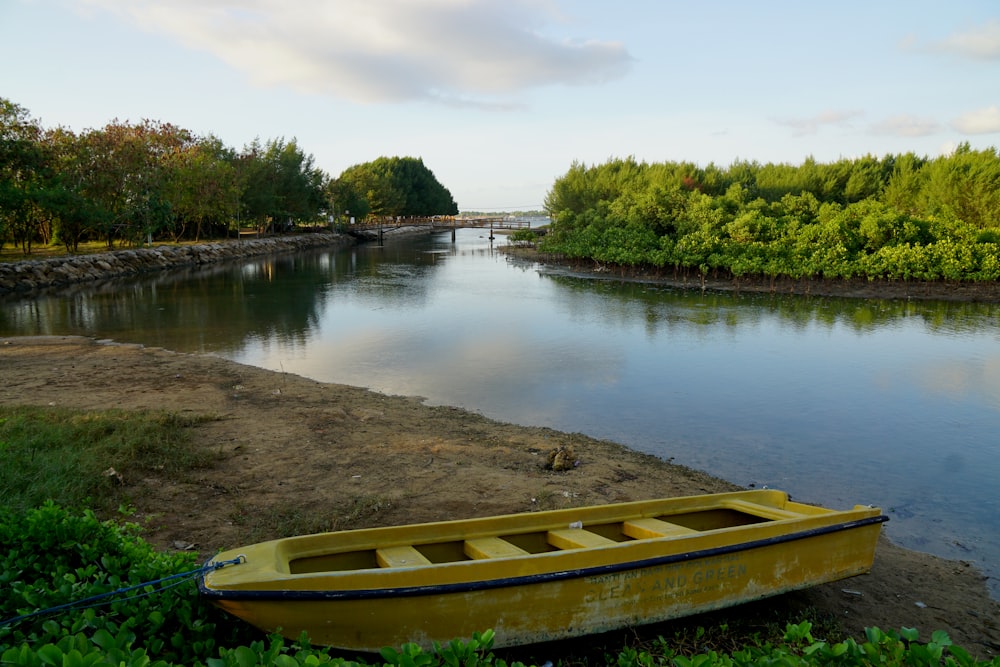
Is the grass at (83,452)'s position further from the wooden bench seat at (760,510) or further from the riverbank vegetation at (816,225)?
the riverbank vegetation at (816,225)

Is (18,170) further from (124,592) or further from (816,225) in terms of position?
(816,225)

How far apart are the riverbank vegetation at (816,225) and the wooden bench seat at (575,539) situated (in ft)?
81.5

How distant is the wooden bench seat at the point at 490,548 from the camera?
4.28 meters

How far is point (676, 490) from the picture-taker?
711cm

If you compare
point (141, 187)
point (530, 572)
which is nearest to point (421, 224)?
point (141, 187)

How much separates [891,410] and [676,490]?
6168 mm

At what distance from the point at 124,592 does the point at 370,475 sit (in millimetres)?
3907

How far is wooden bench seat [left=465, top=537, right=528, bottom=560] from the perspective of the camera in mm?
4277

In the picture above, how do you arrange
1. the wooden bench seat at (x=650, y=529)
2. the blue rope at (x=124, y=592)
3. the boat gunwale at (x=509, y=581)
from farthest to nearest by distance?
the wooden bench seat at (x=650, y=529) → the boat gunwale at (x=509, y=581) → the blue rope at (x=124, y=592)

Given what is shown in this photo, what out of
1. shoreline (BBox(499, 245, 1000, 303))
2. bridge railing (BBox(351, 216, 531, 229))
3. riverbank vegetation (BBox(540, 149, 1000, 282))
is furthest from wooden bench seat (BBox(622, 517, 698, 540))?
bridge railing (BBox(351, 216, 531, 229))

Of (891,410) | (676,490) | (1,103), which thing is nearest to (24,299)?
(1,103)

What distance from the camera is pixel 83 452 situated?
261 inches

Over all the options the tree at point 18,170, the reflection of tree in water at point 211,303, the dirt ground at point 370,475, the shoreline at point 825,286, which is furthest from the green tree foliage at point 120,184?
the shoreline at point 825,286

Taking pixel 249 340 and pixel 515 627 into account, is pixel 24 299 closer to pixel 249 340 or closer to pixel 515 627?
pixel 249 340
